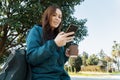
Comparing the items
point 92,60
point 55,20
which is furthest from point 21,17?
point 92,60

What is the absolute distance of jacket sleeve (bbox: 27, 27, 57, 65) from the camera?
1865mm

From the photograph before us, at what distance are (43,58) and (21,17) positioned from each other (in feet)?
37.1

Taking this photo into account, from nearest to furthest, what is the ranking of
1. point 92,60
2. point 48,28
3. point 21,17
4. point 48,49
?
point 48,49 → point 48,28 → point 21,17 → point 92,60

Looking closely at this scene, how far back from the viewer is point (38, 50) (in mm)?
1883

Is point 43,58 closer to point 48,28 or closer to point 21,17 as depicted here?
point 48,28

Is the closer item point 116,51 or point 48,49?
point 48,49

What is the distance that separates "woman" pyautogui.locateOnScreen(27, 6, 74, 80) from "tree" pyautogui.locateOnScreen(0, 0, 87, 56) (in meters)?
9.80

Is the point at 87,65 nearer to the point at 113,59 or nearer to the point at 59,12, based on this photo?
the point at 113,59

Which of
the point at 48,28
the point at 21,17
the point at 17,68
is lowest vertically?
the point at 17,68

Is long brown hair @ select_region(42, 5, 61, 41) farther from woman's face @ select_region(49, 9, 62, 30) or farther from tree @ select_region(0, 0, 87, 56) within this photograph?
tree @ select_region(0, 0, 87, 56)

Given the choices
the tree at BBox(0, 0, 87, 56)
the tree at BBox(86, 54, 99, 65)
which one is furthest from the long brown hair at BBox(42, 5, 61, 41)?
the tree at BBox(86, 54, 99, 65)

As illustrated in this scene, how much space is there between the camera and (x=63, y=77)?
6.77ft

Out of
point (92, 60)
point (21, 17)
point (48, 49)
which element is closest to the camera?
point (48, 49)

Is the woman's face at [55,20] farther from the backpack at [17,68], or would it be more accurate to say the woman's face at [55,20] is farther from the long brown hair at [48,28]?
the backpack at [17,68]
